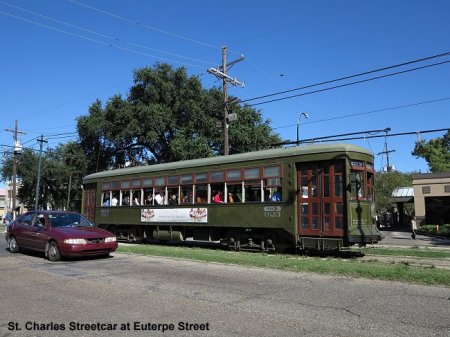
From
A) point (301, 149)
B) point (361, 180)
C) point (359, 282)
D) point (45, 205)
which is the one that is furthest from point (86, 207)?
point (45, 205)

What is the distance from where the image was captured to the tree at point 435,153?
61156 mm

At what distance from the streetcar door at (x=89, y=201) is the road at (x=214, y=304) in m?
12.8

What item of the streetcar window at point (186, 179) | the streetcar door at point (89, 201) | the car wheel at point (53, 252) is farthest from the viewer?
the streetcar door at point (89, 201)

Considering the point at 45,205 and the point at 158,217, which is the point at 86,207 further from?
the point at 45,205

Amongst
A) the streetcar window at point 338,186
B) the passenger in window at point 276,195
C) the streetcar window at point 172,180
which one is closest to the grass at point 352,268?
the streetcar window at point 338,186

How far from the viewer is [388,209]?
6019 centimetres

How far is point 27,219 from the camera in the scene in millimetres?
15359

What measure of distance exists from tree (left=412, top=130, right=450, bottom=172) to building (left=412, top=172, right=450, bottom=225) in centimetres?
2298

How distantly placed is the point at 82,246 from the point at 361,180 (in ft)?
27.7

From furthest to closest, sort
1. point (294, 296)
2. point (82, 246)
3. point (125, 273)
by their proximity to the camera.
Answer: point (82, 246)
point (125, 273)
point (294, 296)

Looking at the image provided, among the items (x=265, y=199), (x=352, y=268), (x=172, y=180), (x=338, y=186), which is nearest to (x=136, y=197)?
(x=172, y=180)

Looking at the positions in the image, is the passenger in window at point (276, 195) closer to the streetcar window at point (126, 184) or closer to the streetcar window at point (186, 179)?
the streetcar window at point (186, 179)

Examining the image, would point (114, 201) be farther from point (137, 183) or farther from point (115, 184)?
point (137, 183)

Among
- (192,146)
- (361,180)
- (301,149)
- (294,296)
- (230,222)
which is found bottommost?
(294,296)
